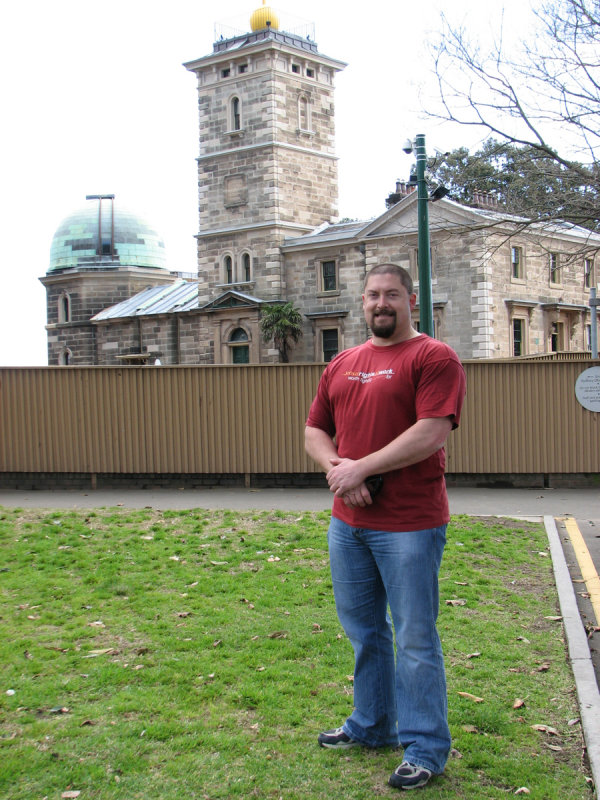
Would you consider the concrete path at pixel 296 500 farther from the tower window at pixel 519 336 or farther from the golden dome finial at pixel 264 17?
the golden dome finial at pixel 264 17

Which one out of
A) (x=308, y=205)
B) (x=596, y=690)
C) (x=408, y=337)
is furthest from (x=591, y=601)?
(x=308, y=205)

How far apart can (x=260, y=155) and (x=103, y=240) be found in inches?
738

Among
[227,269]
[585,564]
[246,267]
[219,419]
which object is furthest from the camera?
[227,269]

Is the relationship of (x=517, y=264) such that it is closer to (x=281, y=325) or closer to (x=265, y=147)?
(x=281, y=325)

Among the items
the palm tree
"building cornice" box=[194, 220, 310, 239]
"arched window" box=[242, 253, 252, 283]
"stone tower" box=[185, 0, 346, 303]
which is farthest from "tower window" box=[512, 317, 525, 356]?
"arched window" box=[242, 253, 252, 283]

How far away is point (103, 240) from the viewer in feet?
195

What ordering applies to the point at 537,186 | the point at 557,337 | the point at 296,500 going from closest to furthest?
the point at 537,186
the point at 296,500
the point at 557,337

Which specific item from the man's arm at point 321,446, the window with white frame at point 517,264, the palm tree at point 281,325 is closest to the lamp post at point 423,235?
the man's arm at point 321,446

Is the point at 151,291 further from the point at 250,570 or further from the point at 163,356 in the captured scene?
the point at 250,570

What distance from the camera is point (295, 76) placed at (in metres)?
45.6

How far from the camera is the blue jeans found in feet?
13.5

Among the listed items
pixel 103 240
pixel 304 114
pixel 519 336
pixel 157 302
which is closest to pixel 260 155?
pixel 304 114

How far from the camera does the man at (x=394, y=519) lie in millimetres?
4094

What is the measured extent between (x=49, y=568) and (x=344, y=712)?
444 cm
